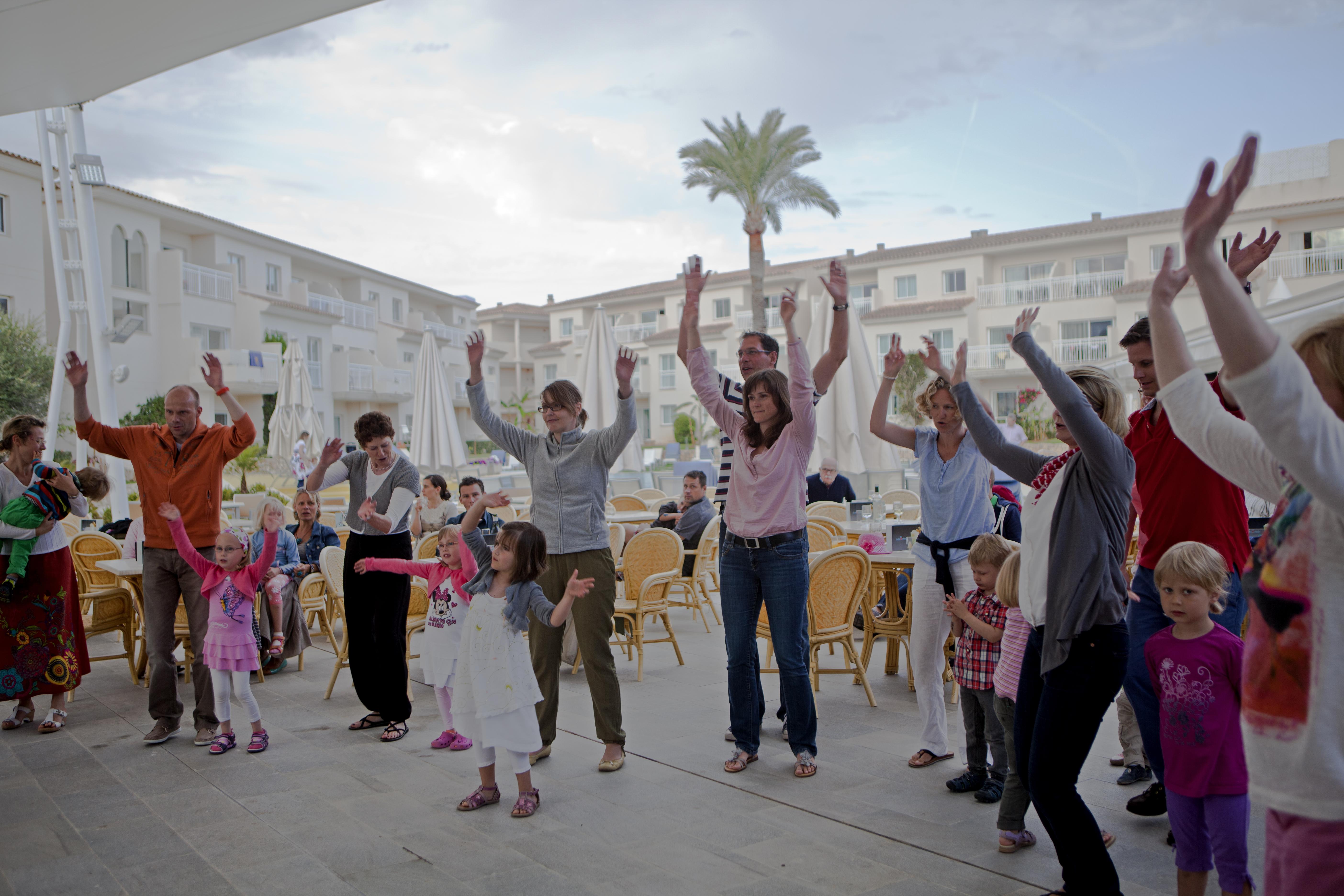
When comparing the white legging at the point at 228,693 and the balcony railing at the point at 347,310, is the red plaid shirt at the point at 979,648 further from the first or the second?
the balcony railing at the point at 347,310

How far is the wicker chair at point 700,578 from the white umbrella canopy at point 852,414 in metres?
1.52

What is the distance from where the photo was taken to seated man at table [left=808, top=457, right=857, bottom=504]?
992 cm

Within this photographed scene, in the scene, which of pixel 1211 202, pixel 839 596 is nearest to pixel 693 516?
pixel 839 596

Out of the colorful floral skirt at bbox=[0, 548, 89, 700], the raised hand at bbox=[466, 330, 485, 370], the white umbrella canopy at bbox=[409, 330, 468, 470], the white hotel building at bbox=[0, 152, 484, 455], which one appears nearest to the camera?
the raised hand at bbox=[466, 330, 485, 370]

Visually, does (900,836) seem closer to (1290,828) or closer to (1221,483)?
(1221,483)

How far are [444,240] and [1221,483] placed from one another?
137 feet

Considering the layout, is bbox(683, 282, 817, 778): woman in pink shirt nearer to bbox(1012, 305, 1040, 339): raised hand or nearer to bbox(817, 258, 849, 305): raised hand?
bbox(817, 258, 849, 305): raised hand

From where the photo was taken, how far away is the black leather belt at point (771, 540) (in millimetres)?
4461

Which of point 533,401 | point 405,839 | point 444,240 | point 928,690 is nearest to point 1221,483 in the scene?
point 928,690

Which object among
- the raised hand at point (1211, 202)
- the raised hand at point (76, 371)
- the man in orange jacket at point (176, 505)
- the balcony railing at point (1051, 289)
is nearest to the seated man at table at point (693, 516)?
the man in orange jacket at point (176, 505)

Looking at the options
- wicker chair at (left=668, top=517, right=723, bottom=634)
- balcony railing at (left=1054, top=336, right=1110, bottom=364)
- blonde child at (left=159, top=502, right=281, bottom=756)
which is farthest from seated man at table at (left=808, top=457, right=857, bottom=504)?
balcony railing at (left=1054, top=336, right=1110, bottom=364)

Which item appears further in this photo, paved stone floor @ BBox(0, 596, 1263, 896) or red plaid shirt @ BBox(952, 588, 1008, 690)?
red plaid shirt @ BBox(952, 588, 1008, 690)

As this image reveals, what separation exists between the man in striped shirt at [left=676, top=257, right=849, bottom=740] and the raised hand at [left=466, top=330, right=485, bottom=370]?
41.6 inches

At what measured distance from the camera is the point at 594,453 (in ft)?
15.6
